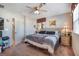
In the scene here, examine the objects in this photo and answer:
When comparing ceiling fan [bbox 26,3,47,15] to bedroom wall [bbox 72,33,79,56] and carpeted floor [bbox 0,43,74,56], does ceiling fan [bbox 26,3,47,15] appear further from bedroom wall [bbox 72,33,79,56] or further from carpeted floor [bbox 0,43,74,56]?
bedroom wall [bbox 72,33,79,56]

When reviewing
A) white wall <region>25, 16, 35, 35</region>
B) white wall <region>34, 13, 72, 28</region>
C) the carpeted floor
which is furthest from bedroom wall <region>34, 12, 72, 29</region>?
the carpeted floor

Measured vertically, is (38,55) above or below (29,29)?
below

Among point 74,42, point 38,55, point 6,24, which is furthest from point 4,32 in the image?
point 74,42

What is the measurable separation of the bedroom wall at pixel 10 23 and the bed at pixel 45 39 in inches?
6.9

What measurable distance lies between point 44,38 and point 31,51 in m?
0.37

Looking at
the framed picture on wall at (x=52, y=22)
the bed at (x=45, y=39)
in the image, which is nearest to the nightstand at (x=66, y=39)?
the bed at (x=45, y=39)

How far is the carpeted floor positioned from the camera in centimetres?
198

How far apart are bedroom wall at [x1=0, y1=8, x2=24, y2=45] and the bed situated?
176 mm

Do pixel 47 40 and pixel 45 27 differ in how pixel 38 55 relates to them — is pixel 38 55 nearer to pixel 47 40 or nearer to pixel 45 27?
pixel 47 40

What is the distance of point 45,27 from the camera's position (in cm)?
208

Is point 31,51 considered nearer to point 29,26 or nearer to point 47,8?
point 29,26

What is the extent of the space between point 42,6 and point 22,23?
1.74 feet

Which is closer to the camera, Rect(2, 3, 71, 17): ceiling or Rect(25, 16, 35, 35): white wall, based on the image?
Rect(2, 3, 71, 17): ceiling

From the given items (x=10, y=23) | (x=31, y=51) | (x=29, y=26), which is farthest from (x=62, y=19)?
(x=10, y=23)
